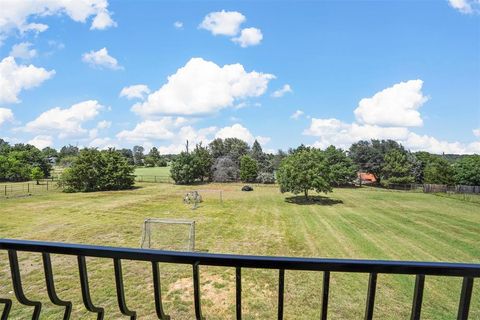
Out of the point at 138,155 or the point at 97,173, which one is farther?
the point at 138,155

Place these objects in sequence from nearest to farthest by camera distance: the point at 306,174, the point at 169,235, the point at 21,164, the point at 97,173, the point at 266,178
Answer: the point at 169,235 → the point at 306,174 → the point at 97,173 → the point at 21,164 → the point at 266,178

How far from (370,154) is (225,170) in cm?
1978

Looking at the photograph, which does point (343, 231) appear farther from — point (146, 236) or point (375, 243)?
point (146, 236)

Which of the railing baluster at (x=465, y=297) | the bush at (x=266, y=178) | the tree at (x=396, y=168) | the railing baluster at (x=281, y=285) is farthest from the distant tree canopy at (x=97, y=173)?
the railing baluster at (x=465, y=297)

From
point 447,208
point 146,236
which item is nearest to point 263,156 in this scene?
point 447,208

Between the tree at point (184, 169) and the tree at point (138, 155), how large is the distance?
122 feet

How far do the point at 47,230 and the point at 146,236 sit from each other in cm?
489

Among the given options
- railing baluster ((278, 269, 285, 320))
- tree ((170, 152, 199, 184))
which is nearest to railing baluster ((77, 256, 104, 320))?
railing baluster ((278, 269, 285, 320))

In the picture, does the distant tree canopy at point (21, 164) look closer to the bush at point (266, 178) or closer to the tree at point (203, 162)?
the tree at point (203, 162)

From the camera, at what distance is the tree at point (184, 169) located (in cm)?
4041

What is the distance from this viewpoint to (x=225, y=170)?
44.3 meters

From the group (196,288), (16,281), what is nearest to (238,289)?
(196,288)

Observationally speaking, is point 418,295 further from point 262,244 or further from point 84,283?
point 262,244

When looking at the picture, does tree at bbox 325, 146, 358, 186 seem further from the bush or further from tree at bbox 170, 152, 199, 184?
tree at bbox 170, 152, 199, 184
